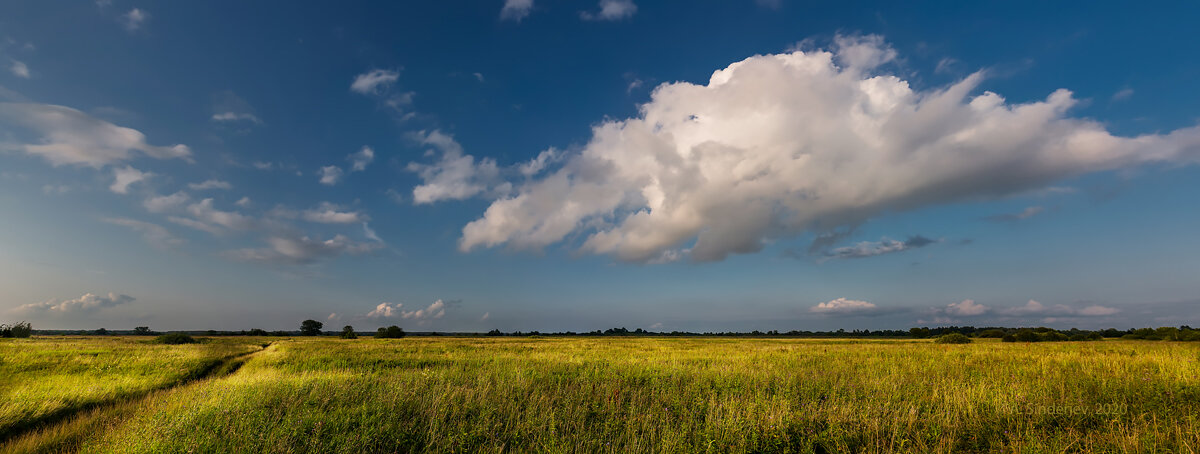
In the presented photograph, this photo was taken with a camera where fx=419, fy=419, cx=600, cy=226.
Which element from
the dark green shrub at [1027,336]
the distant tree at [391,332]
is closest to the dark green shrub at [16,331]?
the distant tree at [391,332]

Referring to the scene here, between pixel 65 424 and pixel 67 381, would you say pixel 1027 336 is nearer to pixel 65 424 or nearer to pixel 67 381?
pixel 65 424

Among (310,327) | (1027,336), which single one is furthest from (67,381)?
(310,327)

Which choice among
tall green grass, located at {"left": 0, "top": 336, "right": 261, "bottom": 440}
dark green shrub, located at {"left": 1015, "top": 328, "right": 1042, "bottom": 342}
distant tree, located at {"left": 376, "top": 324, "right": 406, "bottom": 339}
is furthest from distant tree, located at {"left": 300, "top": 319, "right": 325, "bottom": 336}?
dark green shrub, located at {"left": 1015, "top": 328, "right": 1042, "bottom": 342}

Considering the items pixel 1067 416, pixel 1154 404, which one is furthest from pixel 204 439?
pixel 1154 404

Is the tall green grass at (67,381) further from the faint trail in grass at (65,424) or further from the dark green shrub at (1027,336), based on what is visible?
the dark green shrub at (1027,336)

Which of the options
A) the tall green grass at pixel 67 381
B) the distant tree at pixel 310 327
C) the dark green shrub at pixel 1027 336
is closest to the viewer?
the tall green grass at pixel 67 381

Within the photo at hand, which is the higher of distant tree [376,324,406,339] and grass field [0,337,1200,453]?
grass field [0,337,1200,453]

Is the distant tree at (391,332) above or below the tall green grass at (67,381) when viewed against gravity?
below

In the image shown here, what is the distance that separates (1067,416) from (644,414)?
8.35 m

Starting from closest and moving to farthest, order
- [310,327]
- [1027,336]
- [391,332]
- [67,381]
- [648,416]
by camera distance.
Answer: [648,416], [67,381], [1027,336], [391,332], [310,327]

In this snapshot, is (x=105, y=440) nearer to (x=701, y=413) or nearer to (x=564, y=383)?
(x=564, y=383)

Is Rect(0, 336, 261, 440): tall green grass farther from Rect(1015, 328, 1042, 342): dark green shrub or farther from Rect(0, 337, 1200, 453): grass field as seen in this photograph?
Rect(1015, 328, 1042, 342): dark green shrub

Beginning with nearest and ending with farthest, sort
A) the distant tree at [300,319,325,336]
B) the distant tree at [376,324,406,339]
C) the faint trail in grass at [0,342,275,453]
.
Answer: the faint trail in grass at [0,342,275,453] < the distant tree at [376,324,406,339] < the distant tree at [300,319,325,336]

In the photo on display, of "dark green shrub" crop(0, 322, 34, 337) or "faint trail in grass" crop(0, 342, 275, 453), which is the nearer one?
"faint trail in grass" crop(0, 342, 275, 453)
